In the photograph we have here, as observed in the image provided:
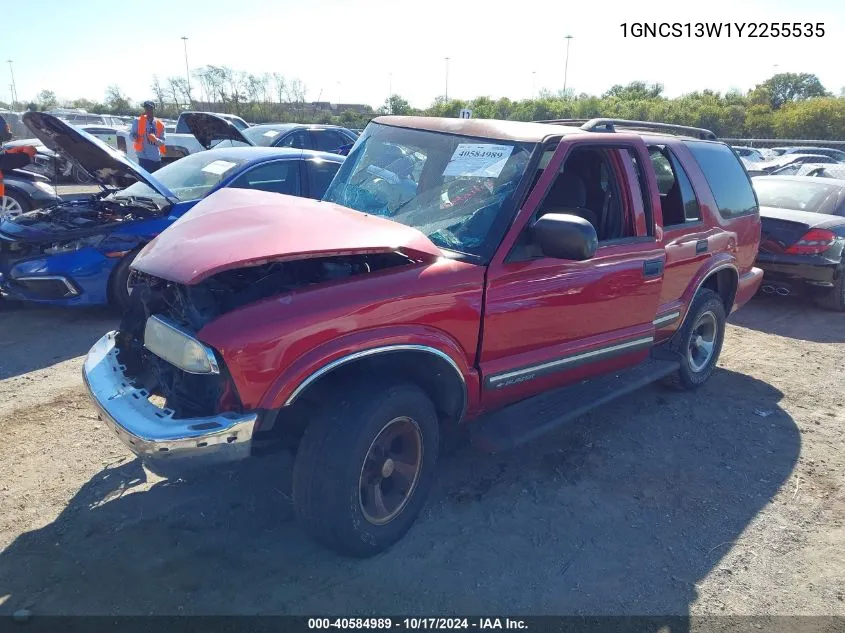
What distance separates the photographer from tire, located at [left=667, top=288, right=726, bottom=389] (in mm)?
4973

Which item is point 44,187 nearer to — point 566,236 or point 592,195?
point 592,195

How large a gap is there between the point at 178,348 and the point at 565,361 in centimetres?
223

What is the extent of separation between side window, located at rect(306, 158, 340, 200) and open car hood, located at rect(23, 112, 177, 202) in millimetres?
1529

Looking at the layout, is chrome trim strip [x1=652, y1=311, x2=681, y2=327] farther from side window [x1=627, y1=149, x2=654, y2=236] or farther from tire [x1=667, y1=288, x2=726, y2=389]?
side window [x1=627, y1=149, x2=654, y2=236]

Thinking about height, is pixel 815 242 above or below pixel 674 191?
below

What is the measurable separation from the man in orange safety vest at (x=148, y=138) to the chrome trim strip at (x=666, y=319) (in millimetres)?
9643

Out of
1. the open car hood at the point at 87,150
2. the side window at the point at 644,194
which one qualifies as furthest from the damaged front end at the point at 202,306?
the open car hood at the point at 87,150

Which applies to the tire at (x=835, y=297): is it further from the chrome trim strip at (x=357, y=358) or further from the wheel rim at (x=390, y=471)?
the wheel rim at (x=390, y=471)

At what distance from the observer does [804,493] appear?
151 inches

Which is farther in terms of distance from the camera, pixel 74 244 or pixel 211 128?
pixel 211 128

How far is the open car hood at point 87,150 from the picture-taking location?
5.57m

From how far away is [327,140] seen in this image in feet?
40.2

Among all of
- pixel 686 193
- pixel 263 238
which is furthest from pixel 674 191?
pixel 263 238

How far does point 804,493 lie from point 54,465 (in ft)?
14.9
